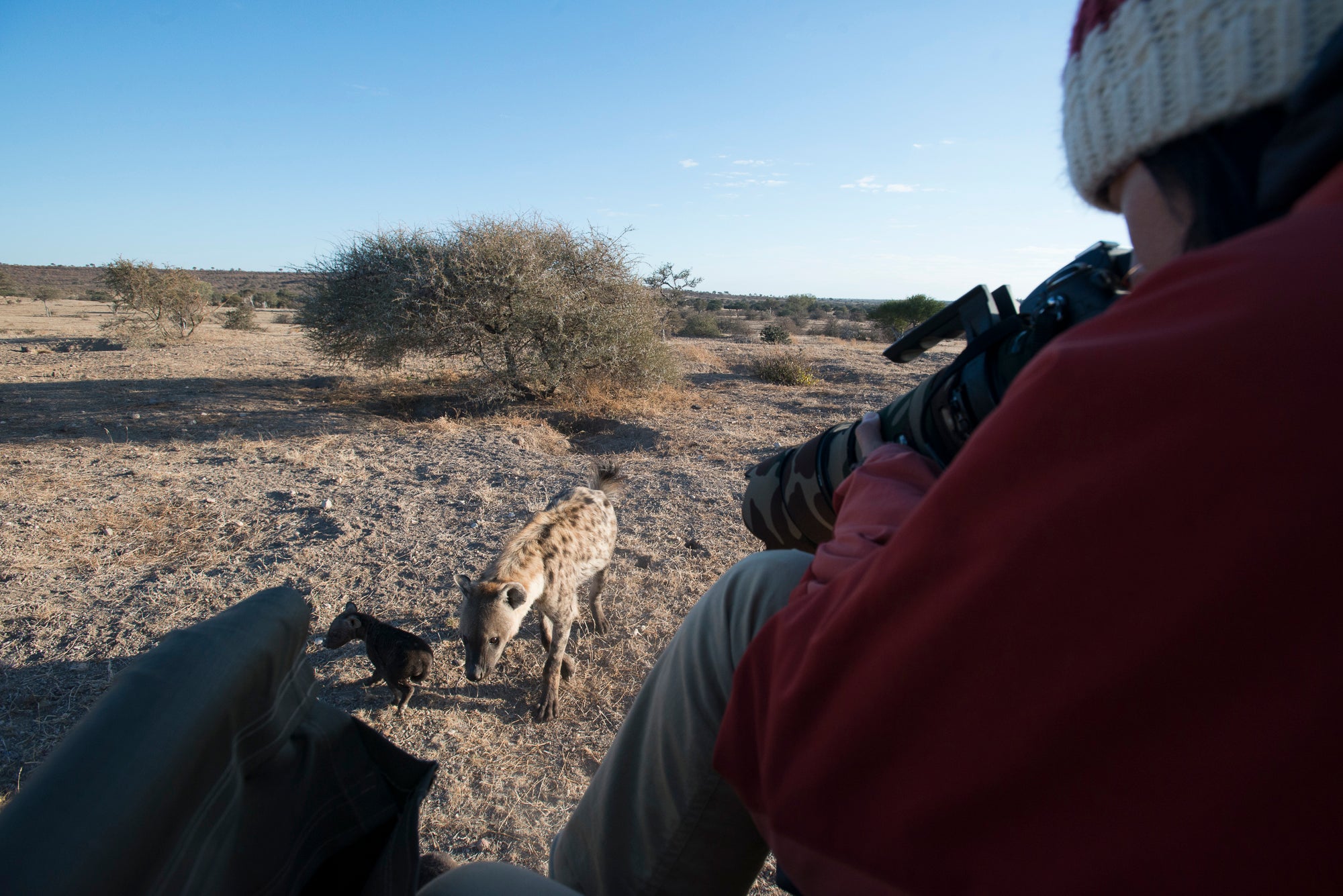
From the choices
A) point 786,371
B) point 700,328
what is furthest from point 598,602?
point 700,328

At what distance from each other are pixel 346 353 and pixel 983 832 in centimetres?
1097

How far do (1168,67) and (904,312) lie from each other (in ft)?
77.8

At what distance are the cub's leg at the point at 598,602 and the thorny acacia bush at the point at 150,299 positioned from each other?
16.2 meters

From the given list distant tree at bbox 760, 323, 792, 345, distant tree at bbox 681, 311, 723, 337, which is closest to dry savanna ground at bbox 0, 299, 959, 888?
distant tree at bbox 760, 323, 792, 345

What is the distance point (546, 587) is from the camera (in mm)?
3217

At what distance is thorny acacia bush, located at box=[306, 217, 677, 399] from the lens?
28.4 feet

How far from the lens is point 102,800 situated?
1.83 ft

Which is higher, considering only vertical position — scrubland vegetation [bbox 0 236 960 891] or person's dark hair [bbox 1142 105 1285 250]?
person's dark hair [bbox 1142 105 1285 250]

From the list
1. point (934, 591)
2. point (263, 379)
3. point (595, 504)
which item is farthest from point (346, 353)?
point (934, 591)

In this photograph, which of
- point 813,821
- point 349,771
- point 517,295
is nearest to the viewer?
point 813,821

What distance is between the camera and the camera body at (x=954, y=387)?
1.13 meters

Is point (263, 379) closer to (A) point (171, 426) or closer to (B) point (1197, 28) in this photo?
(A) point (171, 426)

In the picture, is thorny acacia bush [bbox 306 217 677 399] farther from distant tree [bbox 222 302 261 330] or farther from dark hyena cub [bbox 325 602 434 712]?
distant tree [bbox 222 302 261 330]

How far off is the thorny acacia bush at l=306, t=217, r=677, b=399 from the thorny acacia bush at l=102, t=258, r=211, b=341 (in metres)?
8.44
